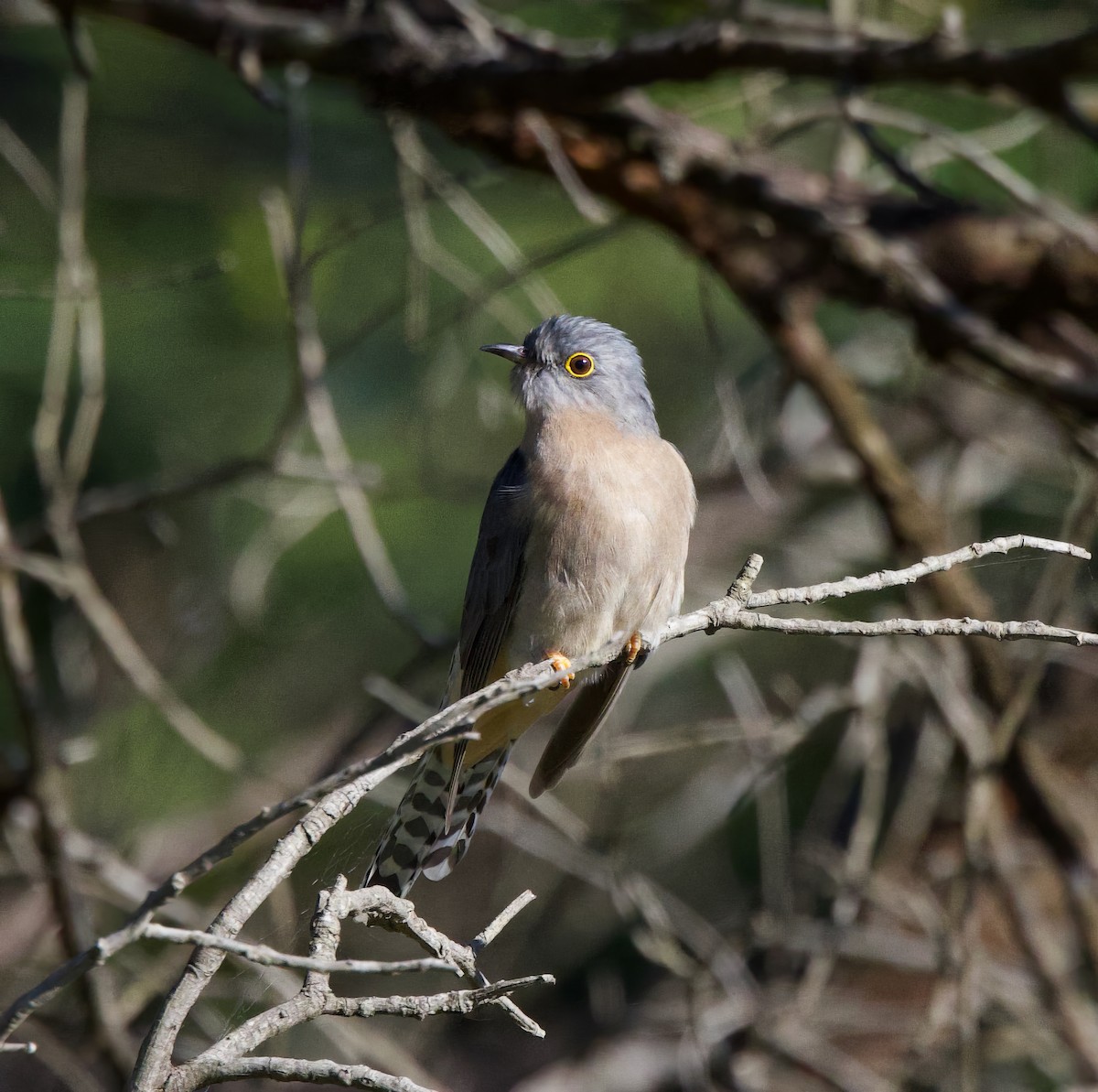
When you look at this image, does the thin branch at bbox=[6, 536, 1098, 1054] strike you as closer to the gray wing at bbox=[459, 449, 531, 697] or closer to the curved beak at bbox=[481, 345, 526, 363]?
the gray wing at bbox=[459, 449, 531, 697]

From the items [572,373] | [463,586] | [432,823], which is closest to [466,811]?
[432,823]

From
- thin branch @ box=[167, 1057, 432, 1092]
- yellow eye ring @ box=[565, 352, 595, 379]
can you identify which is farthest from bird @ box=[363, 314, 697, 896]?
thin branch @ box=[167, 1057, 432, 1092]

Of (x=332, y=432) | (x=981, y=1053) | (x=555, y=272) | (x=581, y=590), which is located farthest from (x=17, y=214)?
(x=981, y=1053)

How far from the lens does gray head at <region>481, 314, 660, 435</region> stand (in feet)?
12.4

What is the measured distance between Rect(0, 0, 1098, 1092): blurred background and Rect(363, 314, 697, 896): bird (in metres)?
0.60

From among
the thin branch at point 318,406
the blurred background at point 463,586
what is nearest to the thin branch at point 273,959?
the blurred background at point 463,586

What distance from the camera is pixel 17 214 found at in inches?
290

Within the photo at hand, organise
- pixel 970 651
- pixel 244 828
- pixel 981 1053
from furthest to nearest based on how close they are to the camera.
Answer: pixel 981 1053
pixel 970 651
pixel 244 828

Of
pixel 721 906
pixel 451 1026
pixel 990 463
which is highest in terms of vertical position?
pixel 990 463

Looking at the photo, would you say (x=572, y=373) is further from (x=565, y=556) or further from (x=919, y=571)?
(x=919, y=571)

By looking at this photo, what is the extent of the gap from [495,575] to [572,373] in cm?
64

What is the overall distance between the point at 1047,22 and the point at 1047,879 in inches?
175

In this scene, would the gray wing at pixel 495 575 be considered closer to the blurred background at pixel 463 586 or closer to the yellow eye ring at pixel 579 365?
the yellow eye ring at pixel 579 365

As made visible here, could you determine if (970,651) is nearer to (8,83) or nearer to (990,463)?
(990,463)
